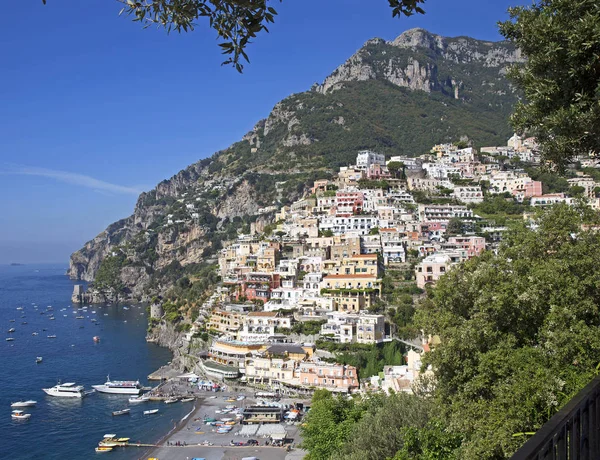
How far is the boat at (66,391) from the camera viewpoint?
110 ft

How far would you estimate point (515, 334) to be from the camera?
9789 mm

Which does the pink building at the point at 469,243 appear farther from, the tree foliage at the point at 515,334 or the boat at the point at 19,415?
the boat at the point at 19,415

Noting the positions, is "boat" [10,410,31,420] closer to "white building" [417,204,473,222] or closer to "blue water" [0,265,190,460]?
"blue water" [0,265,190,460]

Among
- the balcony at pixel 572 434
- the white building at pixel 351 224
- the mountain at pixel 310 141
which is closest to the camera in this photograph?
the balcony at pixel 572 434

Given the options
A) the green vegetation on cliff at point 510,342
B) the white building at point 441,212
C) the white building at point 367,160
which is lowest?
the green vegetation on cliff at point 510,342

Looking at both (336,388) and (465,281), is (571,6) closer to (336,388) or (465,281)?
(465,281)

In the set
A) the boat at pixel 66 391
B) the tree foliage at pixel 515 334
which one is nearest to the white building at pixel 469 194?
the boat at pixel 66 391

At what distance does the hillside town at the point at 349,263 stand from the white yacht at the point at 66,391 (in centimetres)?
811

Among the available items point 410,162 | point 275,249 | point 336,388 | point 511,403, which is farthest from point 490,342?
point 410,162

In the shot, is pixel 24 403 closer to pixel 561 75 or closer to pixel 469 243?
pixel 469 243

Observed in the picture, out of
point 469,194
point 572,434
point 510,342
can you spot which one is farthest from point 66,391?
point 469,194

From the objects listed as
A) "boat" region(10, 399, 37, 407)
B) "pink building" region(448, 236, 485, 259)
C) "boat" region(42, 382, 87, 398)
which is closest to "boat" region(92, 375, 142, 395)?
"boat" region(42, 382, 87, 398)

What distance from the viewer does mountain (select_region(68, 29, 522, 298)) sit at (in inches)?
3415

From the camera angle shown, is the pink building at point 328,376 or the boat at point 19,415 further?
the pink building at point 328,376
